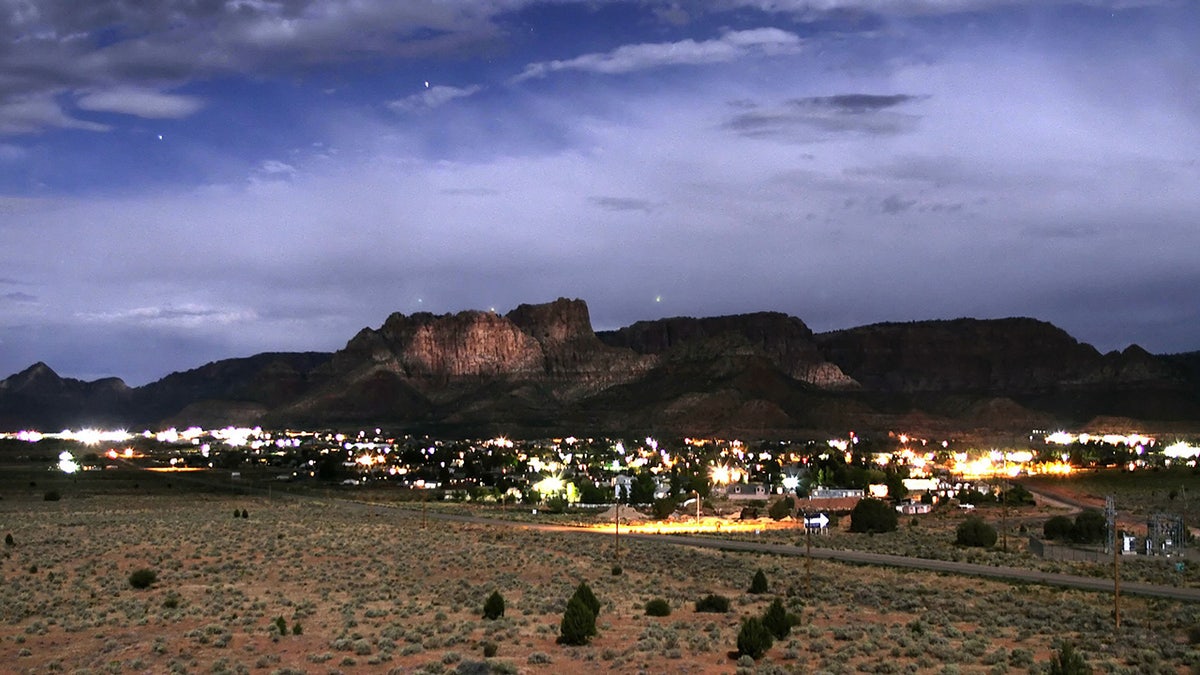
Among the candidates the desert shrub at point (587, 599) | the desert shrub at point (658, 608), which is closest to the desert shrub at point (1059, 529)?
the desert shrub at point (658, 608)

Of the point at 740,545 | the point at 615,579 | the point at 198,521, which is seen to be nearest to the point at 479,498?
the point at 198,521

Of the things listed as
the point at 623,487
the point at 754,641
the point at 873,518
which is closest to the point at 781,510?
the point at 873,518

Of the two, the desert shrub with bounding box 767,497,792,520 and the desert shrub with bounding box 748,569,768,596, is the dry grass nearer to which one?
the desert shrub with bounding box 748,569,768,596

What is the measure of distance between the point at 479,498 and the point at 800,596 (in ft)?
237

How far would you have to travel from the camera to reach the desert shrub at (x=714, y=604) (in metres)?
39.5

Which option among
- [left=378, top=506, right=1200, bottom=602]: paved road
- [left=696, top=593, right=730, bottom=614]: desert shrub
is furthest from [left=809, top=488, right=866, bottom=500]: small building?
[left=696, top=593, right=730, bottom=614]: desert shrub

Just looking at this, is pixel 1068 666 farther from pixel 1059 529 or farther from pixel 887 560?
pixel 1059 529

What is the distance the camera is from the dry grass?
100 ft

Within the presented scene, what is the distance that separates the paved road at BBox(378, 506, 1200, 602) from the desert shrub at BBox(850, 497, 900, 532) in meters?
11.5

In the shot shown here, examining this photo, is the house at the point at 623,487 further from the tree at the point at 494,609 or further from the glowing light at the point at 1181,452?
the glowing light at the point at 1181,452

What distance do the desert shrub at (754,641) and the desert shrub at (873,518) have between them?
46.8m

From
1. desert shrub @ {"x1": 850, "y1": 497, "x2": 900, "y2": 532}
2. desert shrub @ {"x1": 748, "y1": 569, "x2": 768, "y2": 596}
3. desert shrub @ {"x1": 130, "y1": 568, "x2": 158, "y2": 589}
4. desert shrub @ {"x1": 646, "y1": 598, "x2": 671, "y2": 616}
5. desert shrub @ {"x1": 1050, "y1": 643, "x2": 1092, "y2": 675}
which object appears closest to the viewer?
desert shrub @ {"x1": 1050, "y1": 643, "x2": 1092, "y2": 675}

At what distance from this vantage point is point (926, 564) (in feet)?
178

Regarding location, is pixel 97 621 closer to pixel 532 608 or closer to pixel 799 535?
pixel 532 608
